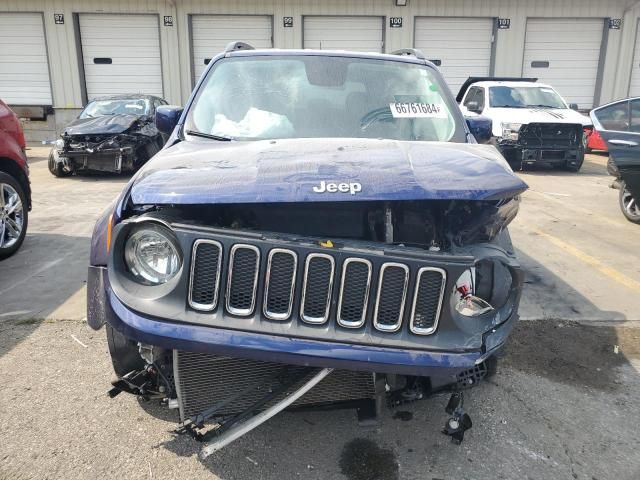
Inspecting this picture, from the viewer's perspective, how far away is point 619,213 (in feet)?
25.3

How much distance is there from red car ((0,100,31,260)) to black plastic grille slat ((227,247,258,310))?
14.2 feet

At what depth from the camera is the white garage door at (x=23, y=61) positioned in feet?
58.1

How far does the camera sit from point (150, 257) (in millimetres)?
2055

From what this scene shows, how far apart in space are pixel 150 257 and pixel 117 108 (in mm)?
10045

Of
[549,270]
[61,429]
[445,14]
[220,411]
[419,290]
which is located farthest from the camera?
[445,14]

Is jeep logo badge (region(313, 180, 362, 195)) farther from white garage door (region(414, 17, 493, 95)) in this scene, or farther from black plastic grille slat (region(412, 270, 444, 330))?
white garage door (region(414, 17, 493, 95))

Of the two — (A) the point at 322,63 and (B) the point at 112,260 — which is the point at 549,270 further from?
(B) the point at 112,260

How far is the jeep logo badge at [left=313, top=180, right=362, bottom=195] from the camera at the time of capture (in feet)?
6.38

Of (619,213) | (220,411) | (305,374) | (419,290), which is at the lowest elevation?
(619,213)

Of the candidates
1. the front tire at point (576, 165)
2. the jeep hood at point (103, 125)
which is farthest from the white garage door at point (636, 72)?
the jeep hood at point (103, 125)

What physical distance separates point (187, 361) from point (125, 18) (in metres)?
18.5

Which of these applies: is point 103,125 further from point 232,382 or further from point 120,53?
point 120,53

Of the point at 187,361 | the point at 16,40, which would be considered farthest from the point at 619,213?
the point at 16,40

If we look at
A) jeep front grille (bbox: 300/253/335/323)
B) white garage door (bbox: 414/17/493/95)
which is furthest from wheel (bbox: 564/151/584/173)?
jeep front grille (bbox: 300/253/335/323)
